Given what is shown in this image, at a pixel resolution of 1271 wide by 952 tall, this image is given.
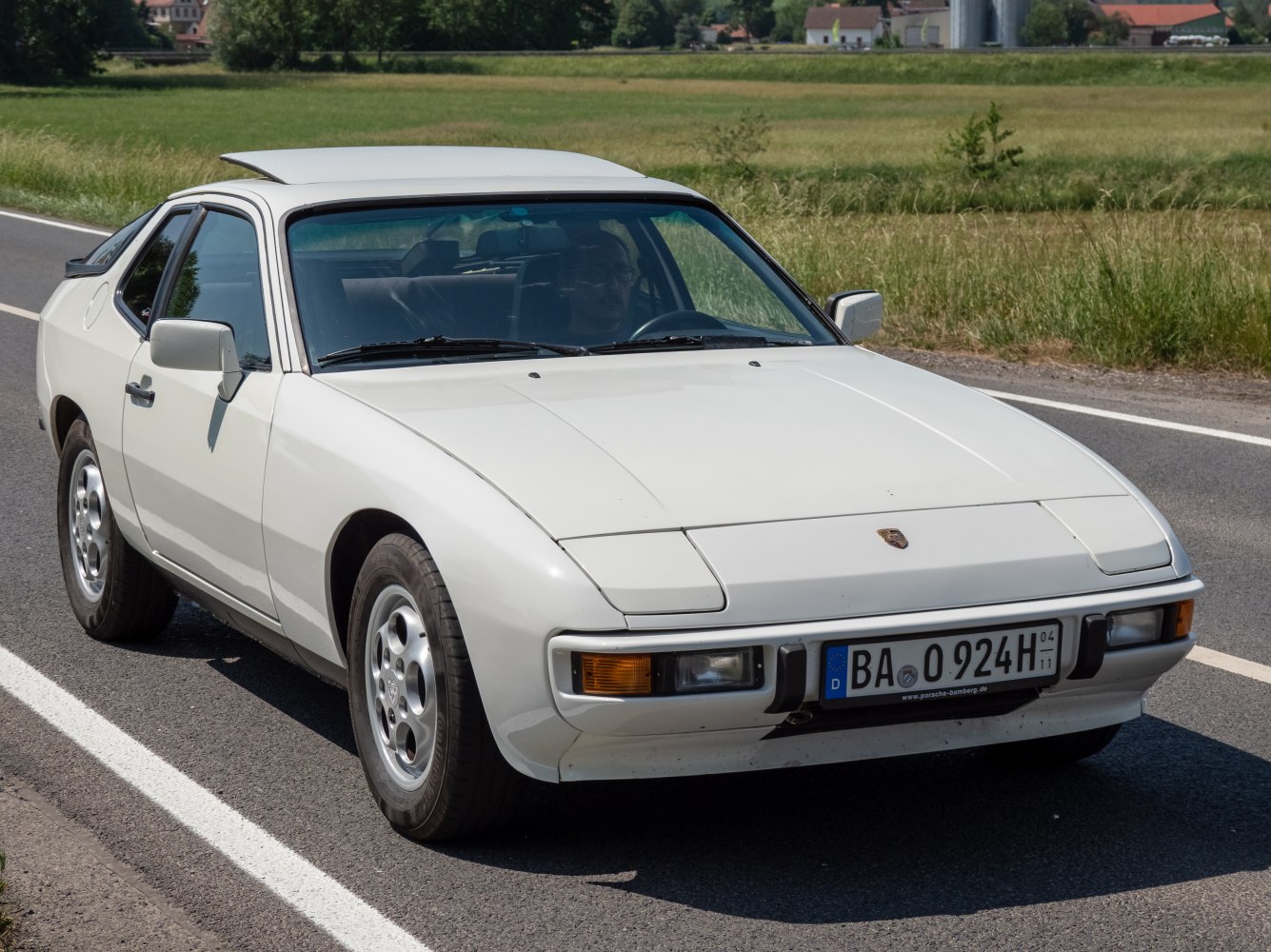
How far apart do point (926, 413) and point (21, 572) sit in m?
3.89

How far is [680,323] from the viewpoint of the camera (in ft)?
16.7

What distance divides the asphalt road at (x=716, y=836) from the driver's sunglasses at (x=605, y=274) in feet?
4.83

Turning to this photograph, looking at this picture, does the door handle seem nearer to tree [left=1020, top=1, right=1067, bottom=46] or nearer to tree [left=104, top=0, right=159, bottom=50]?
tree [left=104, top=0, right=159, bottom=50]

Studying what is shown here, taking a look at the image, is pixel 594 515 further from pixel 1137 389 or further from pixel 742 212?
pixel 742 212

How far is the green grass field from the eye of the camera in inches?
493

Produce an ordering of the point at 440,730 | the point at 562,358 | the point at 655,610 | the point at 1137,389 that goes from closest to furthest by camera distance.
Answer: the point at 655,610, the point at 440,730, the point at 562,358, the point at 1137,389

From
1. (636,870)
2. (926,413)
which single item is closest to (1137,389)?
(926,413)

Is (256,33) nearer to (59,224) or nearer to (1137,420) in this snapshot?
(59,224)

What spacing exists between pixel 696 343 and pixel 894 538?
145 cm

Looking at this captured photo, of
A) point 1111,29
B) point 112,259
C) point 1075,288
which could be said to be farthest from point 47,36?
point 1111,29

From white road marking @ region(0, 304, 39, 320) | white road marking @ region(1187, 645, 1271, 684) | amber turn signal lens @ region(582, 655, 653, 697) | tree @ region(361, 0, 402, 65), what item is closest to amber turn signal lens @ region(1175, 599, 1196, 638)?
amber turn signal lens @ region(582, 655, 653, 697)

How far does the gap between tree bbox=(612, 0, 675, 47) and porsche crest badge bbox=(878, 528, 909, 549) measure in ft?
612

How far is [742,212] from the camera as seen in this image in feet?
59.1

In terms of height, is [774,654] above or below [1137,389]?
above
